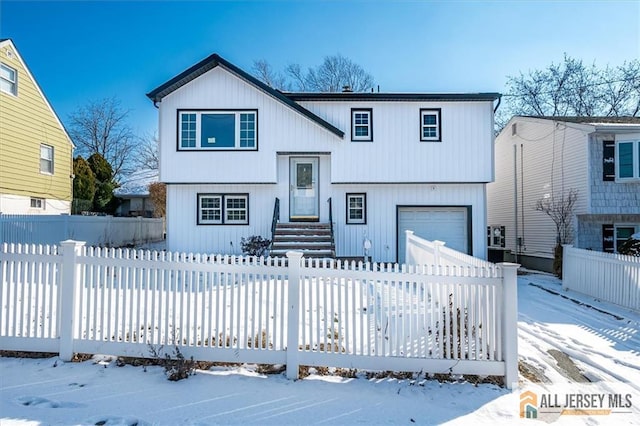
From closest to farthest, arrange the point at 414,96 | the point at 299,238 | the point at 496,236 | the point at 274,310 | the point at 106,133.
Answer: the point at 274,310
the point at 299,238
the point at 414,96
the point at 496,236
the point at 106,133

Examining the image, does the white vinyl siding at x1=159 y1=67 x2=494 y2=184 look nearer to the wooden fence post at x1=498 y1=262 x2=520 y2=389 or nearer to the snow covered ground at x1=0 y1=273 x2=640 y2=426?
the snow covered ground at x1=0 y1=273 x2=640 y2=426

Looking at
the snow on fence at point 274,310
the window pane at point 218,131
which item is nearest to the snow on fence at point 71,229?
the window pane at point 218,131

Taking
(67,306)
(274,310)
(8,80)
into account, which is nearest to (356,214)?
(274,310)

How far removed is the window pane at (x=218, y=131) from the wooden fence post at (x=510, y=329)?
1081cm

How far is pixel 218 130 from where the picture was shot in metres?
12.8

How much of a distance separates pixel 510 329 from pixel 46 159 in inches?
797

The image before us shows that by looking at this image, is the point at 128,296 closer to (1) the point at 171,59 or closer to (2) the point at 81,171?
(1) the point at 171,59

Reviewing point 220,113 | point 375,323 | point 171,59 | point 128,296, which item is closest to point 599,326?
point 375,323

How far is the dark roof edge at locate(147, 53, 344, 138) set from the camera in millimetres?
12305

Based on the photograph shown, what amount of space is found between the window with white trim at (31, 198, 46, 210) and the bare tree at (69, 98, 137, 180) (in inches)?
750

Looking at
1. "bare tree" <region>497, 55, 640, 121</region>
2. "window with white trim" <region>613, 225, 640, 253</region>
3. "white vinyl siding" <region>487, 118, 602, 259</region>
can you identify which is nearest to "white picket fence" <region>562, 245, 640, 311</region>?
"white vinyl siding" <region>487, 118, 602, 259</region>

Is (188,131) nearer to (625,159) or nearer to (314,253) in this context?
(314,253)

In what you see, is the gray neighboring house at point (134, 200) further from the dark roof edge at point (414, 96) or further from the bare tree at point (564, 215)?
the bare tree at point (564, 215)

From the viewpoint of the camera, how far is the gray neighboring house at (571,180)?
13.5 m
